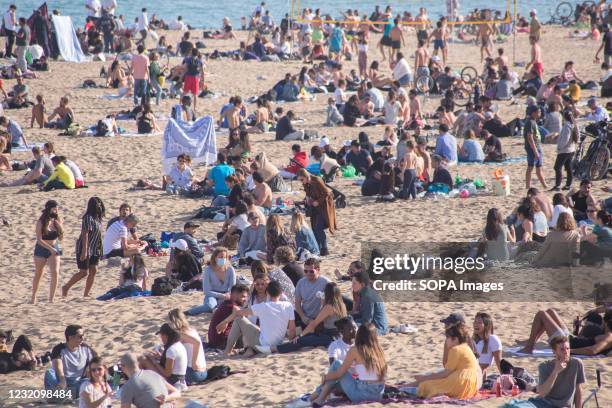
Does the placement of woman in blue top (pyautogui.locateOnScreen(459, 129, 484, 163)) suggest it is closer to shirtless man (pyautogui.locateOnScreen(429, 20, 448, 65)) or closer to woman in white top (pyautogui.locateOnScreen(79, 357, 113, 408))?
shirtless man (pyautogui.locateOnScreen(429, 20, 448, 65))

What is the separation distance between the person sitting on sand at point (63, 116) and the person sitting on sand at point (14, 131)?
5.24 feet

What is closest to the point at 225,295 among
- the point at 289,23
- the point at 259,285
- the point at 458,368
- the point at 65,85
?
the point at 259,285

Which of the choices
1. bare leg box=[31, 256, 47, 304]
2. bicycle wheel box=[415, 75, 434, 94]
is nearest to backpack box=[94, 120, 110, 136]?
bicycle wheel box=[415, 75, 434, 94]

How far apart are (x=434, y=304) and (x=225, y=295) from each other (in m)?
2.26

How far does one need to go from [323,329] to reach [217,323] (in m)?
1.00

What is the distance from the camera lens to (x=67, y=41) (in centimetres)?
3134

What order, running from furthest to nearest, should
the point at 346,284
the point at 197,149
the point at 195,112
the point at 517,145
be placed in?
the point at 195,112 → the point at 517,145 → the point at 197,149 → the point at 346,284

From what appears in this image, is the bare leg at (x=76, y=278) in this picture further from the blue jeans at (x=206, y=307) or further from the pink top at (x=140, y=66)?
the pink top at (x=140, y=66)

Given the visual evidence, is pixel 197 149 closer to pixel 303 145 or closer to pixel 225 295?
pixel 303 145

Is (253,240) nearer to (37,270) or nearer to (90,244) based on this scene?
(90,244)

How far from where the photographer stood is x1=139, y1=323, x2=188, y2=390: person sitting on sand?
8.97 m

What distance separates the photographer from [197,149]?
19031mm

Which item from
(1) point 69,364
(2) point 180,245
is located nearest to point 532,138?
(2) point 180,245

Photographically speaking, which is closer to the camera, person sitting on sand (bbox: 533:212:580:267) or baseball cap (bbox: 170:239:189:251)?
person sitting on sand (bbox: 533:212:580:267)
